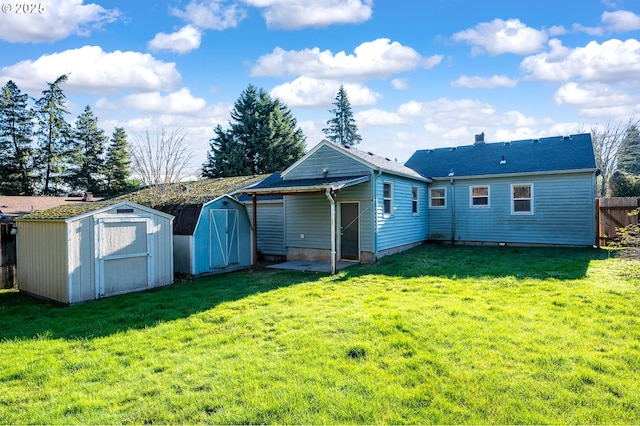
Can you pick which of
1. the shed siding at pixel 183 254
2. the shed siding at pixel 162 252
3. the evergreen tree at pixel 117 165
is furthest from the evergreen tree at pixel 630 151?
the evergreen tree at pixel 117 165

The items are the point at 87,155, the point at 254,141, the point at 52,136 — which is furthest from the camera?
the point at 87,155

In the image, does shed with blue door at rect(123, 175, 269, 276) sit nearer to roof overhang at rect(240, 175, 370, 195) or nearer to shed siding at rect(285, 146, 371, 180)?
roof overhang at rect(240, 175, 370, 195)

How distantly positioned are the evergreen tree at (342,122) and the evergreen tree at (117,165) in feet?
72.1

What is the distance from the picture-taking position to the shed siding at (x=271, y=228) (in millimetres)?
13997

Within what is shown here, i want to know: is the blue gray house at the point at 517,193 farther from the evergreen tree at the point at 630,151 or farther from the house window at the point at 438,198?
the evergreen tree at the point at 630,151

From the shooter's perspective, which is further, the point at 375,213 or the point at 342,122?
the point at 342,122

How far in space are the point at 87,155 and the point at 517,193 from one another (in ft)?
122

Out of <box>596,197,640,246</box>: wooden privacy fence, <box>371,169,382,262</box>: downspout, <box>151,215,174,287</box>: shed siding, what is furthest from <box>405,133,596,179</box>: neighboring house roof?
<box>151,215,174,287</box>: shed siding

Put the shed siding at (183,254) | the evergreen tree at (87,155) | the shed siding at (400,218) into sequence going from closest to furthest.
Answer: the shed siding at (183,254) < the shed siding at (400,218) < the evergreen tree at (87,155)

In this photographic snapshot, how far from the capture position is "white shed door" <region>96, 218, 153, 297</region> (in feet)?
26.8

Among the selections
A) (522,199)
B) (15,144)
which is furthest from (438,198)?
(15,144)

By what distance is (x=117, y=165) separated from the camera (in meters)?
35.0

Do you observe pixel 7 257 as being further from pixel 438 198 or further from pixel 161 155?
pixel 438 198

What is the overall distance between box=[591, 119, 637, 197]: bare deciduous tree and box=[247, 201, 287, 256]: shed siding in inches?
1154
